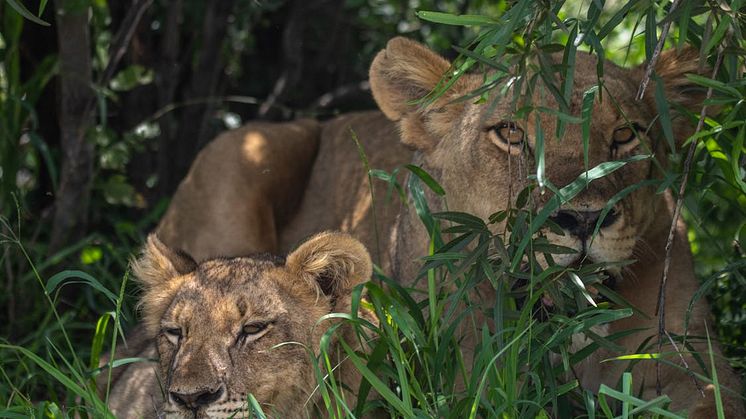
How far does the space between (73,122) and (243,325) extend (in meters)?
1.99

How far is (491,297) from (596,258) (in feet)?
1.87

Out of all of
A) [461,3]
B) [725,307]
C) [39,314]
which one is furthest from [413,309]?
[461,3]

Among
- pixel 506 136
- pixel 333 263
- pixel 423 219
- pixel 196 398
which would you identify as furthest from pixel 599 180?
pixel 196 398

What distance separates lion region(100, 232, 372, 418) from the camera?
323cm

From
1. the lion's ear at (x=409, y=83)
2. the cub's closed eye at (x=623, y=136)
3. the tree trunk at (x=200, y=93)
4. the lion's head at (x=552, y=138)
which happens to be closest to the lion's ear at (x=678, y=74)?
the lion's head at (x=552, y=138)

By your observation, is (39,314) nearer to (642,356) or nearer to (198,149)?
(198,149)

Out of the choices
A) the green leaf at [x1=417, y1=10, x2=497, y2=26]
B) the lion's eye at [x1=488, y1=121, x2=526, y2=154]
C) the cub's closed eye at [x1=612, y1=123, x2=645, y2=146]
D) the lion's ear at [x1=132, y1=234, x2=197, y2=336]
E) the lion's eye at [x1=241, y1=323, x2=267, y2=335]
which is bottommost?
the lion's ear at [x1=132, y1=234, x2=197, y2=336]

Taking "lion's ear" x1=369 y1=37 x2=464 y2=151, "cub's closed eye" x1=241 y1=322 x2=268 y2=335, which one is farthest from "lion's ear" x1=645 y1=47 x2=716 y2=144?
"cub's closed eye" x1=241 y1=322 x2=268 y2=335

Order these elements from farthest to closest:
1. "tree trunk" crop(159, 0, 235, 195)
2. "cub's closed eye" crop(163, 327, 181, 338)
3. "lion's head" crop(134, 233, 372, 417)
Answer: "tree trunk" crop(159, 0, 235, 195)
"cub's closed eye" crop(163, 327, 181, 338)
"lion's head" crop(134, 233, 372, 417)

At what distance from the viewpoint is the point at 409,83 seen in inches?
166

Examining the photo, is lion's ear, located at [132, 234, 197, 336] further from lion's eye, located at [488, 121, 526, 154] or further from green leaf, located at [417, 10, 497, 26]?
green leaf, located at [417, 10, 497, 26]

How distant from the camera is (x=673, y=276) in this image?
13.0 feet

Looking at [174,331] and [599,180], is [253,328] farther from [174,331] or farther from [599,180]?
[599,180]

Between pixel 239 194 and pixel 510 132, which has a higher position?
pixel 510 132
